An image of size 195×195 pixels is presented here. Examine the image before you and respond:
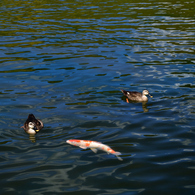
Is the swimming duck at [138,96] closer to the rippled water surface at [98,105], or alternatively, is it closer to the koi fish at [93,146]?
the rippled water surface at [98,105]

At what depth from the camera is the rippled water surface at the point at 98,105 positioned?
8.32m

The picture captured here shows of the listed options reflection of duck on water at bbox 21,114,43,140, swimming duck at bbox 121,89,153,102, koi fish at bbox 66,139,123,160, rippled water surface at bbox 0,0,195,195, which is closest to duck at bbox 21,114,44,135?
reflection of duck on water at bbox 21,114,43,140

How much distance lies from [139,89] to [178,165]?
6.12 meters

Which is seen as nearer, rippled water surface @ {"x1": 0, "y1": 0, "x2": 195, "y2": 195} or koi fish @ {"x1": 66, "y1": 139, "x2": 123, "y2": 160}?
rippled water surface @ {"x1": 0, "y1": 0, "x2": 195, "y2": 195}

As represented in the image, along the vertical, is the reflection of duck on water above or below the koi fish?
above

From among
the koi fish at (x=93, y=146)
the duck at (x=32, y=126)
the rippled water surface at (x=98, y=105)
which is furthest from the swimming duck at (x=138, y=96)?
the koi fish at (x=93, y=146)

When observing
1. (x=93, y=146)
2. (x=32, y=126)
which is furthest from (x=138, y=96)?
(x=32, y=126)

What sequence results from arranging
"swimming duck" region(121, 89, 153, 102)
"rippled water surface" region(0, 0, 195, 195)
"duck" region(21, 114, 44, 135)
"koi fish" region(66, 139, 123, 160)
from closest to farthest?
"rippled water surface" region(0, 0, 195, 195), "koi fish" region(66, 139, 123, 160), "duck" region(21, 114, 44, 135), "swimming duck" region(121, 89, 153, 102)

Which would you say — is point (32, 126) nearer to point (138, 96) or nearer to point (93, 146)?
point (93, 146)

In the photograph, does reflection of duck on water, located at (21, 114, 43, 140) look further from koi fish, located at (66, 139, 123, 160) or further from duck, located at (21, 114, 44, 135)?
koi fish, located at (66, 139, 123, 160)

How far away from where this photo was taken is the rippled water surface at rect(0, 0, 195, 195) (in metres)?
8.32

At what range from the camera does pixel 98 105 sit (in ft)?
41.7

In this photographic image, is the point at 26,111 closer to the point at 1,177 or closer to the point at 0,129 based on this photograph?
the point at 0,129

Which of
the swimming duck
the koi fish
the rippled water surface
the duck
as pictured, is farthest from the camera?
the swimming duck
